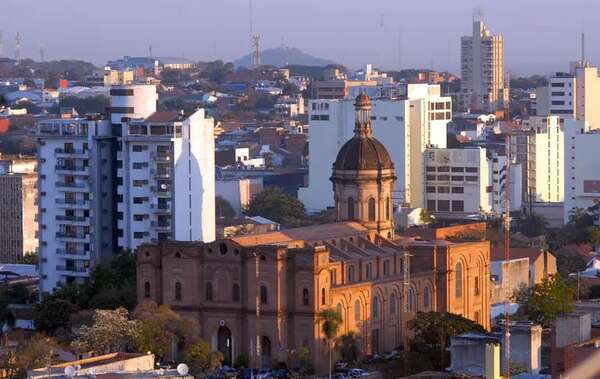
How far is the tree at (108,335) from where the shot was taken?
48.9 metres

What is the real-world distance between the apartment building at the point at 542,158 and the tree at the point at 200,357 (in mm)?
46217

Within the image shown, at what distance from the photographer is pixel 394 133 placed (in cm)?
8600

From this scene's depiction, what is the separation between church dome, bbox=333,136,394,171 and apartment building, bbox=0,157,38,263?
77.9 ft

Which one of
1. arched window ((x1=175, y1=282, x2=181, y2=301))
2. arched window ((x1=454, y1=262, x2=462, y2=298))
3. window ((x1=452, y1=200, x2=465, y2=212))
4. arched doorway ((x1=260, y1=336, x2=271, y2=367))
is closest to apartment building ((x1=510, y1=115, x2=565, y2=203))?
window ((x1=452, y1=200, x2=465, y2=212))

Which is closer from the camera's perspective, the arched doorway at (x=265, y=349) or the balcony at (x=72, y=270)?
the arched doorway at (x=265, y=349)

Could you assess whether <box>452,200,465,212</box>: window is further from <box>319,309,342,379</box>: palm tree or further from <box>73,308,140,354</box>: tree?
<box>73,308,140,354</box>: tree

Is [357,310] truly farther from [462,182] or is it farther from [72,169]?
[462,182]

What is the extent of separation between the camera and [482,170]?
8612cm

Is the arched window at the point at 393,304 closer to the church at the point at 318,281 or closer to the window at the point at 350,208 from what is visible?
Answer: the church at the point at 318,281

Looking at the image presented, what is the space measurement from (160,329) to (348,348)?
444cm

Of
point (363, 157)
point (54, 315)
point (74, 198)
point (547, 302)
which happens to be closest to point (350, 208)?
point (363, 157)

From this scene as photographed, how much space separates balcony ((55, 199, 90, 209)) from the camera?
64125 millimetres

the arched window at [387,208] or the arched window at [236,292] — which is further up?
the arched window at [387,208]

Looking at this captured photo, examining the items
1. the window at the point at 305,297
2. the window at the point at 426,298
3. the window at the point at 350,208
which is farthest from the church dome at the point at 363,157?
the window at the point at 305,297
